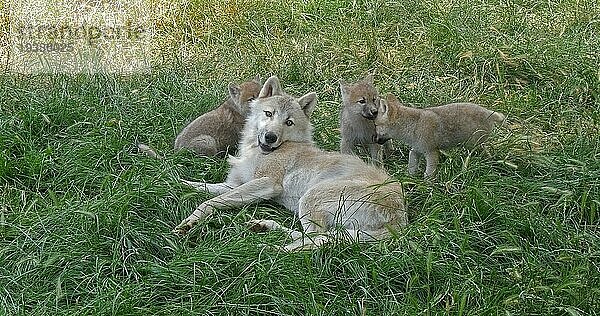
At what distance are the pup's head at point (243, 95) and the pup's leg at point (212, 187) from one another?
1.00 meters

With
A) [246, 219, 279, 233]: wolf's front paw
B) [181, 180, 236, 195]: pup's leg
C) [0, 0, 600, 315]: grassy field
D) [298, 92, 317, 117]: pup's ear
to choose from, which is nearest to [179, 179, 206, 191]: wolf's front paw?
[181, 180, 236, 195]: pup's leg

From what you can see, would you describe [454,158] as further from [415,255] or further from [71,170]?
[71,170]

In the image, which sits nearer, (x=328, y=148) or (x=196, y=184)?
(x=196, y=184)

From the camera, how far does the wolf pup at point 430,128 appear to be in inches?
238

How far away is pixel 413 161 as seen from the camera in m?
6.20

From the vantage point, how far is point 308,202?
207 inches

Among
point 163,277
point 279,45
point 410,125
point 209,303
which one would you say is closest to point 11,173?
point 163,277

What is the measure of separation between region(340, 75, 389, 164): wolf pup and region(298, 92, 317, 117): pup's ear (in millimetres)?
255

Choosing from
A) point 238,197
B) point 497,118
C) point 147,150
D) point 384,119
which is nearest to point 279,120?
point 384,119

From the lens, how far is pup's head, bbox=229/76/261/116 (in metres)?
6.81

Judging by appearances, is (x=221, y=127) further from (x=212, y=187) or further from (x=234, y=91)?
(x=212, y=187)

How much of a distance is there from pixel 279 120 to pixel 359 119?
23.7 inches

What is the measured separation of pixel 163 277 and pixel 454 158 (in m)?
2.42

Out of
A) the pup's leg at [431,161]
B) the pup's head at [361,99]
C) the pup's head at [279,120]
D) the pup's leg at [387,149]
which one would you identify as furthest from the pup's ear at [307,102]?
the pup's leg at [431,161]
